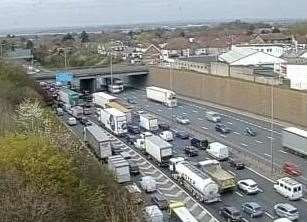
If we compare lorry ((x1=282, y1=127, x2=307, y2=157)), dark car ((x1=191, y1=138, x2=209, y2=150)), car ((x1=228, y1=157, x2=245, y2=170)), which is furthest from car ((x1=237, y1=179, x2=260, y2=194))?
dark car ((x1=191, y1=138, x2=209, y2=150))

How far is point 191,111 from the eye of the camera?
28.1 meters

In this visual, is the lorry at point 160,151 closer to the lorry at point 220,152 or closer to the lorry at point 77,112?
the lorry at point 220,152

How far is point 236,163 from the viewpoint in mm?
16359

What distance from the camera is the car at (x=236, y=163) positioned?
16.1 m

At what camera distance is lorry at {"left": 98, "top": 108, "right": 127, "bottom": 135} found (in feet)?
73.9

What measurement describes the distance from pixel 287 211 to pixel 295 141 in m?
5.79

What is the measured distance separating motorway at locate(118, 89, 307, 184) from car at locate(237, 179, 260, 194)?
148 centimetres

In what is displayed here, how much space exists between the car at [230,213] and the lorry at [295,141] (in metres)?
5.46

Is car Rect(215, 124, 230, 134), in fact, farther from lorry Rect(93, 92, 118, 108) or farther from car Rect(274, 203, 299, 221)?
car Rect(274, 203, 299, 221)

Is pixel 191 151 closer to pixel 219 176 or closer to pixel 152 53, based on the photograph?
pixel 219 176

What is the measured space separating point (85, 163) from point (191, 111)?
17295mm

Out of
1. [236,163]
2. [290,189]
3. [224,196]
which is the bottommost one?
[224,196]

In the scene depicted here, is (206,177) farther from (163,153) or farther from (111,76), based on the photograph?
(111,76)

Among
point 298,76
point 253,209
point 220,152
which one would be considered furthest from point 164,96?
point 253,209
